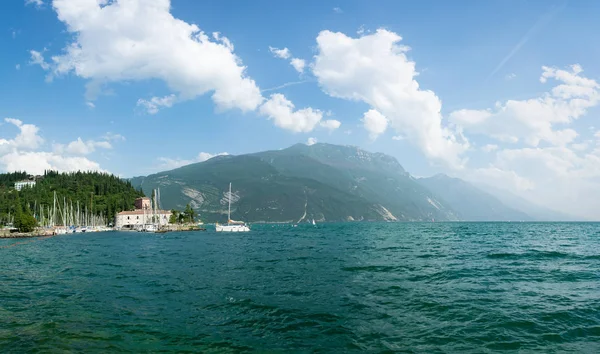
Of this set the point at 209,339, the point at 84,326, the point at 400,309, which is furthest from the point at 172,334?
the point at 400,309

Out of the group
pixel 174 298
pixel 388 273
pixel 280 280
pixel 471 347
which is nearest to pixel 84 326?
pixel 174 298

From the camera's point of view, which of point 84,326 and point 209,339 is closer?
point 209,339

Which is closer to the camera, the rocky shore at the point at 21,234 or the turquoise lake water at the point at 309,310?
the turquoise lake water at the point at 309,310

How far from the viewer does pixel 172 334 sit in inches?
693

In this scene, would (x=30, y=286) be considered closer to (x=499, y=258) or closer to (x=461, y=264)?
(x=461, y=264)

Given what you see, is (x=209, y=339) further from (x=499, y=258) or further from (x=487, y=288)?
(x=499, y=258)

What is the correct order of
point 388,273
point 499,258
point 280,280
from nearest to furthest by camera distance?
point 280,280 < point 388,273 < point 499,258

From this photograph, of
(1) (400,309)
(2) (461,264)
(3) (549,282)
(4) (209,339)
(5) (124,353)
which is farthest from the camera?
(2) (461,264)

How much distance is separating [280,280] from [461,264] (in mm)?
20841

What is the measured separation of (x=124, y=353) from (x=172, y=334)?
268cm

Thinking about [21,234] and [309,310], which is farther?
[21,234]

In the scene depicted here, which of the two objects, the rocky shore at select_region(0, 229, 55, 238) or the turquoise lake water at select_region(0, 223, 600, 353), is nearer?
the turquoise lake water at select_region(0, 223, 600, 353)

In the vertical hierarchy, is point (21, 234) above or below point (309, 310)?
below

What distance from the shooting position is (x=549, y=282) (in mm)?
29891
